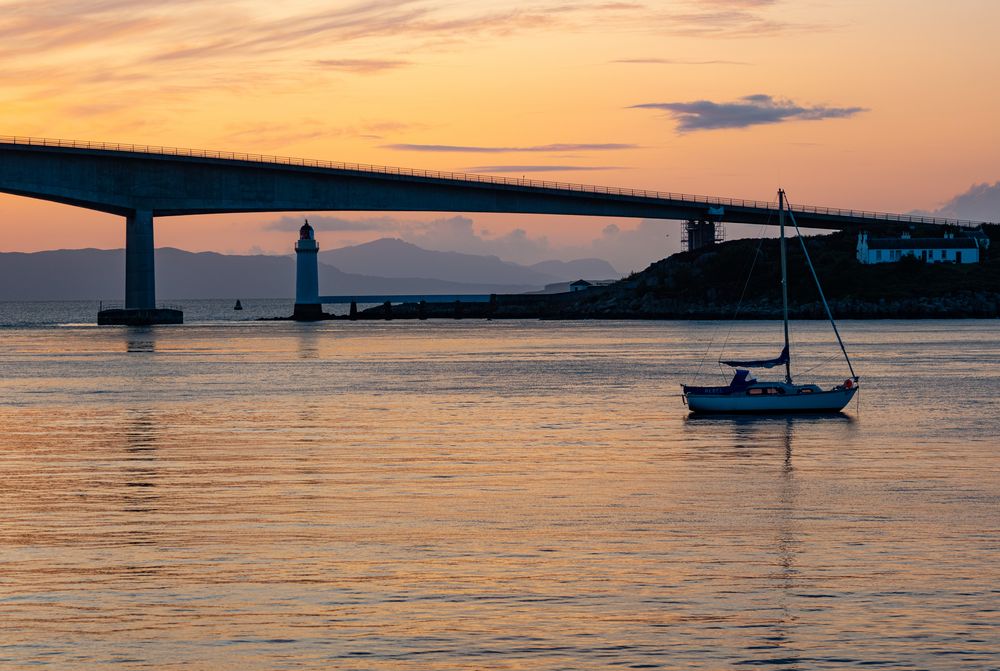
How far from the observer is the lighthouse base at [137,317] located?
153875 millimetres

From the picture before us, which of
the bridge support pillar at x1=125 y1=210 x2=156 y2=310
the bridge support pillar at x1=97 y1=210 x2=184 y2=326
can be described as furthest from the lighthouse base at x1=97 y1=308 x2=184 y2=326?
the bridge support pillar at x1=125 y1=210 x2=156 y2=310

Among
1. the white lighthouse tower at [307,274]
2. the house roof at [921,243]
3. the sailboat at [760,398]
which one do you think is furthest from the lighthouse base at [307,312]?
the sailboat at [760,398]

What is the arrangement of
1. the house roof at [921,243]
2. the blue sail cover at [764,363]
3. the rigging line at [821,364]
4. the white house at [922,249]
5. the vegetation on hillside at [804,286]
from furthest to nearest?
the house roof at [921,243] → the white house at [922,249] → the vegetation on hillside at [804,286] → the rigging line at [821,364] → the blue sail cover at [764,363]

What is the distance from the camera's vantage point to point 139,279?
143750 millimetres

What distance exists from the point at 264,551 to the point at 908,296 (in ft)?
516

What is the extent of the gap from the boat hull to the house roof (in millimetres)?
Result: 134325

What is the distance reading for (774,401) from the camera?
49.3 metres

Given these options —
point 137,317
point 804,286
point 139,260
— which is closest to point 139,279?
point 139,260

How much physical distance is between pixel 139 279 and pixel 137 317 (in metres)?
11.2

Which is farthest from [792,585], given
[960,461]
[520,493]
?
[960,461]

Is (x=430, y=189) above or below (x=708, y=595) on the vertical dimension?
above

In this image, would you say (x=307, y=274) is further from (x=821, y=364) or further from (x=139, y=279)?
(x=821, y=364)

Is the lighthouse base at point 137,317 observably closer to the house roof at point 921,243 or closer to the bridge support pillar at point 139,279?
the bridge support pillar at point 139,279

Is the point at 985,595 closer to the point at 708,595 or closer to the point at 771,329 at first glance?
the point at 708,595
